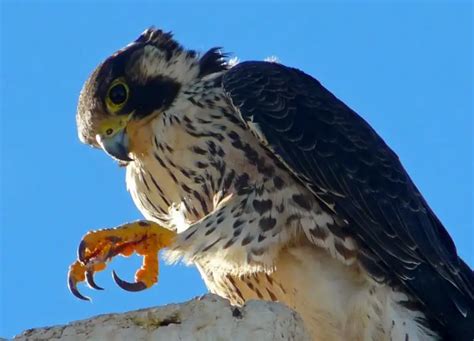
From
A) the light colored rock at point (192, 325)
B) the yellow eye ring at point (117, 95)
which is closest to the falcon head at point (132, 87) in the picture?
the yellow eye ring at point (117, 95)

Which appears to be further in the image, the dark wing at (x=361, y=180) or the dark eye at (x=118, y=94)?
the dark eye at (x=118, y=94)

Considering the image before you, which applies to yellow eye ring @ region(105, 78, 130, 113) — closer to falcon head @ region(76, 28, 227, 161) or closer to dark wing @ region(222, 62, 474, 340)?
falcon head @ region(76, 28, 227, 161)

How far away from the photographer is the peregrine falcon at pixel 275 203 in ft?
20.6

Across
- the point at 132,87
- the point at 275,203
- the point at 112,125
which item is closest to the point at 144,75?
the point at 132,87

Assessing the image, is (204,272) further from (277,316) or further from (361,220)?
(277,316)

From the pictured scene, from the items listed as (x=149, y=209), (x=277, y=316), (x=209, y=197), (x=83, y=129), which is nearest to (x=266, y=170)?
(x=209, y=197)

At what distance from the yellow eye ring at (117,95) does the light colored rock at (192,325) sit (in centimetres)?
256

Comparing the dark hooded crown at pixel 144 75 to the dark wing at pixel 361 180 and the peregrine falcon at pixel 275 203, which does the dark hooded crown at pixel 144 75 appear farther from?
the dark wing at pixel 361 180

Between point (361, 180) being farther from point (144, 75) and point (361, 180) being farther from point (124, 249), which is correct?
point (144, 75)

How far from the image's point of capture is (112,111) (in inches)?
281

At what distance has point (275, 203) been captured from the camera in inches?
252

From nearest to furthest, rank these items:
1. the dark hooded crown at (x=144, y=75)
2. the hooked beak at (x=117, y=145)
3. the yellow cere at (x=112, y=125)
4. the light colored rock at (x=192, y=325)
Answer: the light colored rock at (x=192, y=325)
the hooked beak at (x=117, y=145)
the yellow cere at (x=112, y=125)
the dark hooded crown at (x=144, y=75)

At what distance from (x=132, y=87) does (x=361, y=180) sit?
56.3 inches

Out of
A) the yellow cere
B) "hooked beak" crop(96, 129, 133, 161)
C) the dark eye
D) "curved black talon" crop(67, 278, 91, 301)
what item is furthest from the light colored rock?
the dark eye
